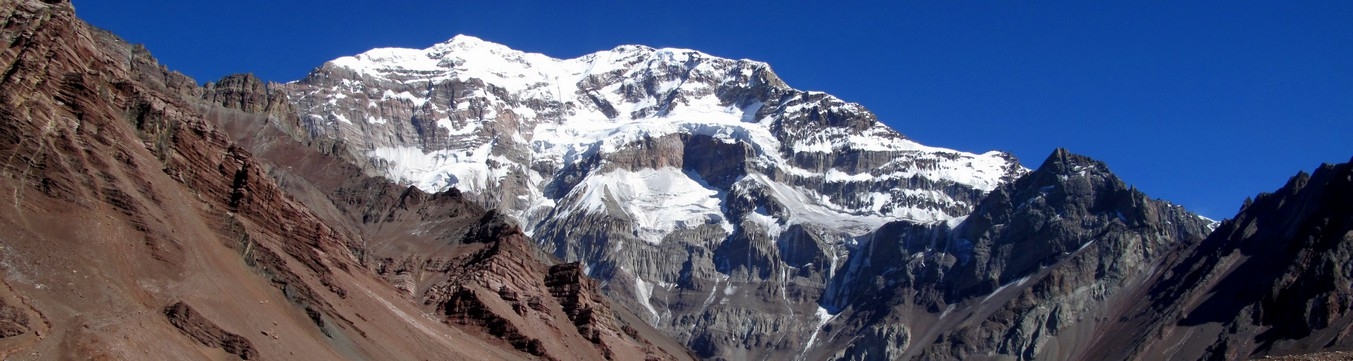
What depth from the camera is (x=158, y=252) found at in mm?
86562

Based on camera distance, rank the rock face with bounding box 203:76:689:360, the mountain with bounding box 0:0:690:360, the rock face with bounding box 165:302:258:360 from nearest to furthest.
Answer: the mountain with bounding box 0:0:690:360 < the rock face with bounding box 165:302:258:360 < the rock face with bounding box 203:76:689:360

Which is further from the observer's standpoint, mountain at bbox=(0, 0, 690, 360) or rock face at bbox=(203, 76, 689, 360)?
rock face at bbox=(203, 76, 689, 360)

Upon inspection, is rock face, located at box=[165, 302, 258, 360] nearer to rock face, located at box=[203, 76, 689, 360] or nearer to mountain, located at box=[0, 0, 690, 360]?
mountain, located at box=[0, 0, 690, 360]

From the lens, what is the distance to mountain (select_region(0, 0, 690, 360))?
7462cm

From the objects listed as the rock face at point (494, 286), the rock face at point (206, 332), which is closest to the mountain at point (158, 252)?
the rock face at point (206, 332)

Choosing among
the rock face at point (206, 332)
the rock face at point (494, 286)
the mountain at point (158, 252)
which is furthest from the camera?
the rock face at point (494, 286)

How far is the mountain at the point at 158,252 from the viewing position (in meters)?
74.6

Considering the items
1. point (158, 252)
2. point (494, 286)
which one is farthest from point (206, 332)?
point (494, 286)

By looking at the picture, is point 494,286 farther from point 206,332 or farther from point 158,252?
point 206,332

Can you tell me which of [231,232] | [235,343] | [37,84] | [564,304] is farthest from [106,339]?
[564,304]

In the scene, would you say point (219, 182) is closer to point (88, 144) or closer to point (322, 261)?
point (322, 261)

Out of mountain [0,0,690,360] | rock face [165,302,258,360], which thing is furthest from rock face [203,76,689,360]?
rock face [165,302,258,360]

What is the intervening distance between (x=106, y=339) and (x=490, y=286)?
90977 millimetres

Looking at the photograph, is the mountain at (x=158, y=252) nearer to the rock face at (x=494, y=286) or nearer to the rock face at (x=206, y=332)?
the rock face at (x=206, y=332)
